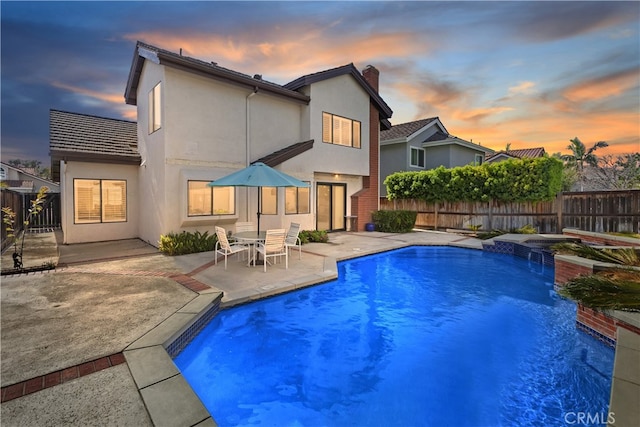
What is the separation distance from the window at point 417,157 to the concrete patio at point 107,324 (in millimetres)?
16531

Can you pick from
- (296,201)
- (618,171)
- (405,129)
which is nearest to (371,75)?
(405,129)

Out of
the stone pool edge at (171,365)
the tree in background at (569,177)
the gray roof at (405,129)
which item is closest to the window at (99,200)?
the stone pool edge at (171,365)

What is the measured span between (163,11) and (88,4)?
14.7ft

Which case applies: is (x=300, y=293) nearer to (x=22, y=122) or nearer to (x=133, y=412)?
(x=133, y=412)

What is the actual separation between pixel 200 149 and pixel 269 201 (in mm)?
3480

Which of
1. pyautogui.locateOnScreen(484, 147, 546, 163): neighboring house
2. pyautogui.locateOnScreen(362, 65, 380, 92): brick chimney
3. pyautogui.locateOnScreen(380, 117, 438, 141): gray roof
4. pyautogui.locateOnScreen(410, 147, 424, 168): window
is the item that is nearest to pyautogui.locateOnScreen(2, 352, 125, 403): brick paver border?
pyautogui.locateOnScreen(362, 65, 380, 92): brick chimney

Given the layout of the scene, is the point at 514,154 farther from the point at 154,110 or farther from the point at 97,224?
the point at 97,224

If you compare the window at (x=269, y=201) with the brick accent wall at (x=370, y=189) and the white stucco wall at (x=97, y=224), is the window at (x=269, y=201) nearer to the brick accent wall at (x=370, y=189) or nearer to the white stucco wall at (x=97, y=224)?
the brick accent wall at (x=370, y=189)

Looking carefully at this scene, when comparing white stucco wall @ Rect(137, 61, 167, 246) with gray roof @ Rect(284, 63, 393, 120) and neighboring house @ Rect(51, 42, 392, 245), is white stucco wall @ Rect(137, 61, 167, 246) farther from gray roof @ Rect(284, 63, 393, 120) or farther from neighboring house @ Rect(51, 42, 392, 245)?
gray roof @ Rect(284, 63, 393, 120)

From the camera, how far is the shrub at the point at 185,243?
9.91 meters

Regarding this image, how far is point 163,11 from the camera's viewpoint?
1226 cm

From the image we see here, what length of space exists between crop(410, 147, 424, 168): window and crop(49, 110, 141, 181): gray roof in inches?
753

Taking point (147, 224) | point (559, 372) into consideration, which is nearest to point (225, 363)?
point (559, 372)

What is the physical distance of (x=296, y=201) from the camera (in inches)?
546
